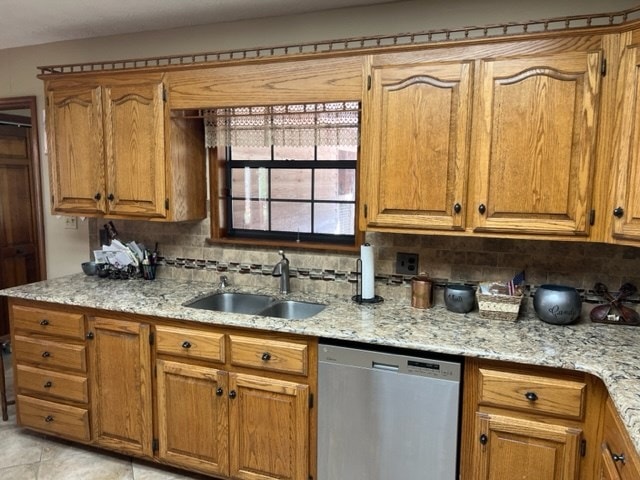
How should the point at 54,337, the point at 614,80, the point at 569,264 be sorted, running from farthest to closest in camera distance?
the point at 54,337
the point at 569,264
the point at 614,80

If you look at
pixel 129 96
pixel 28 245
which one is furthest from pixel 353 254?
pixel 28 245

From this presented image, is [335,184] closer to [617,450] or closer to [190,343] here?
[190,343]

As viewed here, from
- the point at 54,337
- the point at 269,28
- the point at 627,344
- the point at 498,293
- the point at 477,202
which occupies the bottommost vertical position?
the point at 54,337

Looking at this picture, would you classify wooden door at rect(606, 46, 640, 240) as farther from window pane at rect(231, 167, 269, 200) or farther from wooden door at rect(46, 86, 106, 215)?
wooden door at rect(46, 86, 106, 215)

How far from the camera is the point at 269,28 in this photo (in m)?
2.69

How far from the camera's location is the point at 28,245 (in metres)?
4.29

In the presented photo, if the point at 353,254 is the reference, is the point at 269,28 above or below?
above

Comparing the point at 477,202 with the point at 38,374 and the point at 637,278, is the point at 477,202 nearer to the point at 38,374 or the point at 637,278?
the point at 637,278

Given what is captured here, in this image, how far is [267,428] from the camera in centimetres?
219

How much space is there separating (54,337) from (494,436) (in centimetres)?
230

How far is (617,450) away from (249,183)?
225 centimetres

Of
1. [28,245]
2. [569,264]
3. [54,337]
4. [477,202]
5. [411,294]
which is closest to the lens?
[477,202]

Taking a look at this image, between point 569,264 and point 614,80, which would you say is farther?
point 569,264

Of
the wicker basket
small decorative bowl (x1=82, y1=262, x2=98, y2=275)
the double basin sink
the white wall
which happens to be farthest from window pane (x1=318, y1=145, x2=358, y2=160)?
small decorative bowl (x1=82, y1=262, x2=98, y2=275)
